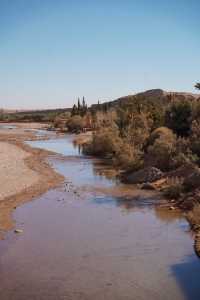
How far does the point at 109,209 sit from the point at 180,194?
13.0 ft

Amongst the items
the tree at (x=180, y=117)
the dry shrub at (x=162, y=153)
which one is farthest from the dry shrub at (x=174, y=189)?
the tree at (x=180, y=117)

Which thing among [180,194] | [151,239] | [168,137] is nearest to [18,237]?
[151,239]

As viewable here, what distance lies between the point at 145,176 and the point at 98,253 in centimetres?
1264

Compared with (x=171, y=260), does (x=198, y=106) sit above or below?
above

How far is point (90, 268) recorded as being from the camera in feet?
37.9

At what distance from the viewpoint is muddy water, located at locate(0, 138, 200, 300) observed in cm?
1022

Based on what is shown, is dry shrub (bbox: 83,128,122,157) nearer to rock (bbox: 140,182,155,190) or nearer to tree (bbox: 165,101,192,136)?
tree (bbox: 165,101,192,136)

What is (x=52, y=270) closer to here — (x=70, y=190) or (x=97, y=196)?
(x=97, y=196)

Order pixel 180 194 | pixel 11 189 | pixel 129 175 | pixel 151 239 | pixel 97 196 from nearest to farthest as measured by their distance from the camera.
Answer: pixel 151 239
pixel 180 194
pixel 97 196
pixel 11 189
pixel 129 175

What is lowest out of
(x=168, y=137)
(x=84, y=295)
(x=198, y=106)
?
(x=84, y=295)

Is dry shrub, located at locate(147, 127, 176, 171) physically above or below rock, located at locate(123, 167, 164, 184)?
above

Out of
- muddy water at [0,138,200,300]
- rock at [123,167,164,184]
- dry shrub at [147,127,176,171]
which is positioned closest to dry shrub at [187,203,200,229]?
muddy water at [0,138,200,300]

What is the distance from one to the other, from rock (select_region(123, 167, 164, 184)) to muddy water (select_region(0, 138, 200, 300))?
414cm

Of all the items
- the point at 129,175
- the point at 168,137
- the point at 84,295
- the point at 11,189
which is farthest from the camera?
the point at 168,137
